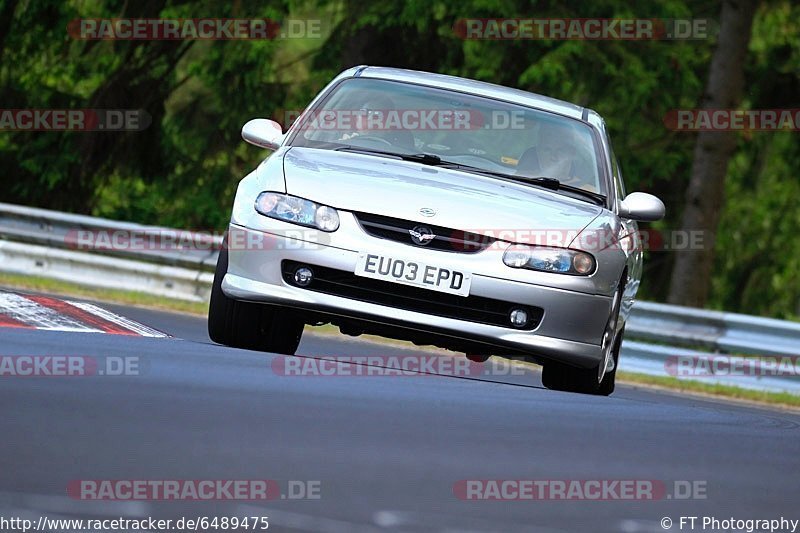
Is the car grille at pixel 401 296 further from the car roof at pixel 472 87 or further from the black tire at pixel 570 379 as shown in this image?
the car roof at pixel 472 87

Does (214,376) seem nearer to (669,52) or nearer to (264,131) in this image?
(264,131)

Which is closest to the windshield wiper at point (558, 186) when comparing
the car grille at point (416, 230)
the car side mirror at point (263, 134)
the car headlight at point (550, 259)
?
the car headlight at point (550, 259)

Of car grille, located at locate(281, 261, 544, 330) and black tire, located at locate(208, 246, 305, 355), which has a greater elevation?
car grille, located at locate(281, 261, 544, 330)

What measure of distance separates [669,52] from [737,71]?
2828 mm

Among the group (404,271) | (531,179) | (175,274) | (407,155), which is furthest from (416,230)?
(175,274)

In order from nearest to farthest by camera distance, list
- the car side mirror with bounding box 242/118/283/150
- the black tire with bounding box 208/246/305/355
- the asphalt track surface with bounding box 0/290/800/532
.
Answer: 1. the asphalt track surface with bounding box 0/290/800/532
2. the black tire with bounding box 208/246/305/355
3. the car side mirror with bounding box 242/118/283/150

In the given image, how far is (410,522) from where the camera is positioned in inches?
220

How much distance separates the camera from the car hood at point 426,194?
786 cm

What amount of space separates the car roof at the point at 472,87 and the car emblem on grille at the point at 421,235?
1876 mm

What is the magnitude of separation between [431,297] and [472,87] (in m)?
2.14

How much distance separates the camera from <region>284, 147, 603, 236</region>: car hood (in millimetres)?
7863

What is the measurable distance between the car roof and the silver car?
26.8 inches

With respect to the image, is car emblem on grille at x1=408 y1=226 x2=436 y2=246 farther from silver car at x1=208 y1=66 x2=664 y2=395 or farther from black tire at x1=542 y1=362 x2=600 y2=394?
black tire at x1=542 y1=362 x2=600 y2=394

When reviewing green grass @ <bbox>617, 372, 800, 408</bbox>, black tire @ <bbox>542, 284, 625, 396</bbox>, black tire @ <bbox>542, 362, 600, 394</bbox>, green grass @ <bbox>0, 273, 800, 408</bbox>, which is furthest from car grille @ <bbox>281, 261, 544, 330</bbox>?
green grass @ <bbox>617, 372, 800, 408</bbox>
